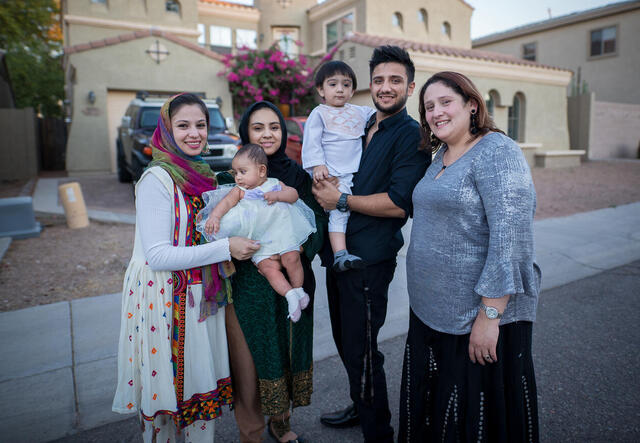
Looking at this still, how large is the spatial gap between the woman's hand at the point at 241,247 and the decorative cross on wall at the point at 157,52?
15026 mm

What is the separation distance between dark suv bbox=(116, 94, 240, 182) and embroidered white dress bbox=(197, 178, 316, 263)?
Result: 6388mm

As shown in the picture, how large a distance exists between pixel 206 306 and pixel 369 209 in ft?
3.31

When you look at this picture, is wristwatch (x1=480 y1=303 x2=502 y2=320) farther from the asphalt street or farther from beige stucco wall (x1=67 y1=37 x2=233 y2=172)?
beige stucco wall (x1=67 y1=37 x2=233 y2=172)

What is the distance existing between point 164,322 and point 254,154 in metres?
0.96

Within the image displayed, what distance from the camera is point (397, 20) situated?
19.6 metres

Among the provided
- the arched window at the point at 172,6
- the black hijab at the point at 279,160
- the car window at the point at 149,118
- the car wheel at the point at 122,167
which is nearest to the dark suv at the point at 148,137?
the car window at the point at 149,118

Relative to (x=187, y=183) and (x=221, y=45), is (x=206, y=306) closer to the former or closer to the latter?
(x=187, y=183)

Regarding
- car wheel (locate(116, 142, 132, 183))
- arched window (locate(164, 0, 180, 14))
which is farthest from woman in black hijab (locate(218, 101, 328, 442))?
arched window (locate(164, 0, 180, 14))

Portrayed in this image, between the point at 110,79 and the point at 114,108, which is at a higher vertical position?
the point at 110,79

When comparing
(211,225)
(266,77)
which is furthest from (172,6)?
(211,225)

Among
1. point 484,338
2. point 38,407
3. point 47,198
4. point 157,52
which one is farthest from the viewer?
point 157,52

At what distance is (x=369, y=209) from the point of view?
234 cm

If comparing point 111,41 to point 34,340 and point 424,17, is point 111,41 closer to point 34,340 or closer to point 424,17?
point 34,340

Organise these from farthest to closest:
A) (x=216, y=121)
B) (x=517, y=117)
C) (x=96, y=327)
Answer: (x=517, y=117) < (x=216, y=121) < (x=96, y=327)
